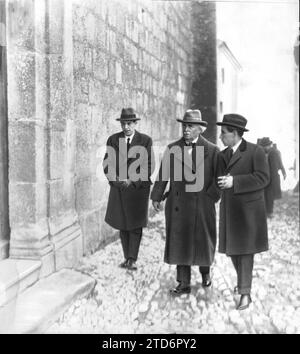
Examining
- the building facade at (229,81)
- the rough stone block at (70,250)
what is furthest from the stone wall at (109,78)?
the building facade at (229,81)

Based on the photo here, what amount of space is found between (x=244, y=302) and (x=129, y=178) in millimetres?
1838

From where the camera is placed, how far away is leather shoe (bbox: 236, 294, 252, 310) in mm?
4023

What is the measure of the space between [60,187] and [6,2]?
1670mm

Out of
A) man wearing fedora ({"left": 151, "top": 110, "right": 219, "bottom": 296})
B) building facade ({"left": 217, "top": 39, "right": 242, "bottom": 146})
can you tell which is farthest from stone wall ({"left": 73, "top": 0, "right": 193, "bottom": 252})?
building facade ({"left": 217, "top": 39, "right": 242, "bottom": 146})

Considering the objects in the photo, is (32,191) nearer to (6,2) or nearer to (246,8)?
(6,2)

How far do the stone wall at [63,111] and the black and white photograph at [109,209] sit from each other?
1 cm

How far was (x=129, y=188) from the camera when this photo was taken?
17.2 feet

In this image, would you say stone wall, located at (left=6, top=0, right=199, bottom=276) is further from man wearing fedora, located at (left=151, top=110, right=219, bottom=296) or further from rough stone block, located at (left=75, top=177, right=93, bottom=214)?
man wearing fedora, located at (left=151, top=110, right=219, bottom=296)

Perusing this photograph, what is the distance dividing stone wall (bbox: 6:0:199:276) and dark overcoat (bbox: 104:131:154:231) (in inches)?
14.7

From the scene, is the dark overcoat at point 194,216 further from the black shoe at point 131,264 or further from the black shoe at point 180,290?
the black shoe at point 131,264

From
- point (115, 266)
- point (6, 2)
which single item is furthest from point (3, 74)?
point (115, 266)

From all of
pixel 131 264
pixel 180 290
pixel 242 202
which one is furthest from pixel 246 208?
pixel 131 264

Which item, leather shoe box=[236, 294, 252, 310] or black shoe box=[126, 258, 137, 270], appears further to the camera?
black shoe box=[126, 258, 137, 270]

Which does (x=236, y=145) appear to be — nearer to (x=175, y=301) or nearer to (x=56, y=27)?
(x=175, y=301)
